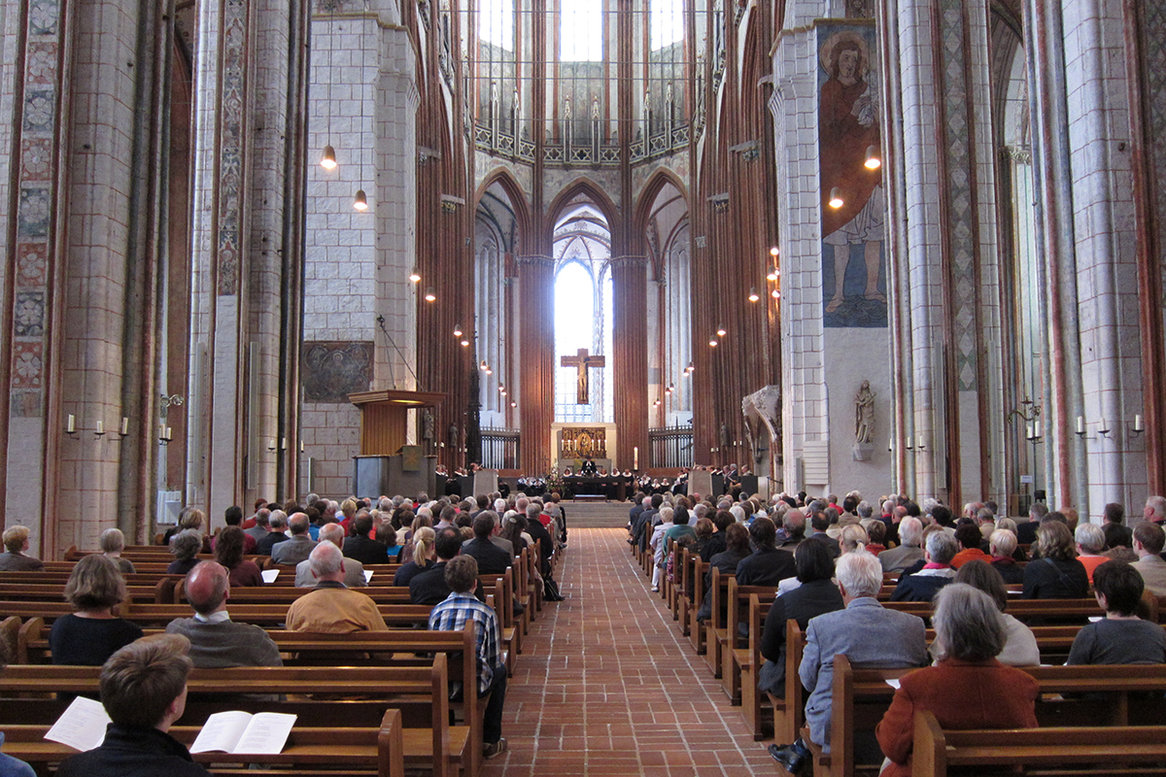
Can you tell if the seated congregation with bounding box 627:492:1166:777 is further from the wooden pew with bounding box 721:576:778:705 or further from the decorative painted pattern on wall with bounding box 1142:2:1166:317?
the decorative painted pattern on wall with bounding box 1142:2:1166:317

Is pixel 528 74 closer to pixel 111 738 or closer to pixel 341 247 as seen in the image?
pixel 341 247

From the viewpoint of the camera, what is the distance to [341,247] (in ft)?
65.1

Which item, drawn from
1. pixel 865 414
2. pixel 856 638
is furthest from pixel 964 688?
pixel 865 414

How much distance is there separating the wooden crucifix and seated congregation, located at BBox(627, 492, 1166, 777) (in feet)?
123

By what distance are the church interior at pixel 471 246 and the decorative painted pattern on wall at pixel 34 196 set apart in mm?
27

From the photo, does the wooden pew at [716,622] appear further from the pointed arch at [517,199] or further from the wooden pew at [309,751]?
the pointed arch at [517,199]

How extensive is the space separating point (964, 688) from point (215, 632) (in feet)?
8.99

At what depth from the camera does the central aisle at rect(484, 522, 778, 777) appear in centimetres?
545

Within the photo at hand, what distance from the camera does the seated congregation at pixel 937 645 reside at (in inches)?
121

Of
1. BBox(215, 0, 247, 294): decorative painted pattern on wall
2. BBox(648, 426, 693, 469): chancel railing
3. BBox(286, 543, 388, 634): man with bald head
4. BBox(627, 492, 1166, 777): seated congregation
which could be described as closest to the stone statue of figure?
BBox(627, 492, 1166, 777): seated congregation

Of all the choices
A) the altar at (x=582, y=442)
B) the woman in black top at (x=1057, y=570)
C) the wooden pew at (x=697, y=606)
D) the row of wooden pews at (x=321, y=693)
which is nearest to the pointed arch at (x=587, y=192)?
the altar at (x=582, y=442)

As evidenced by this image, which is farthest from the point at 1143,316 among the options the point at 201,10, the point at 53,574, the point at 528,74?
the point at 528,74

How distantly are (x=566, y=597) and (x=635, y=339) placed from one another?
30.3m

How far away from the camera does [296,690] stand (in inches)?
140
